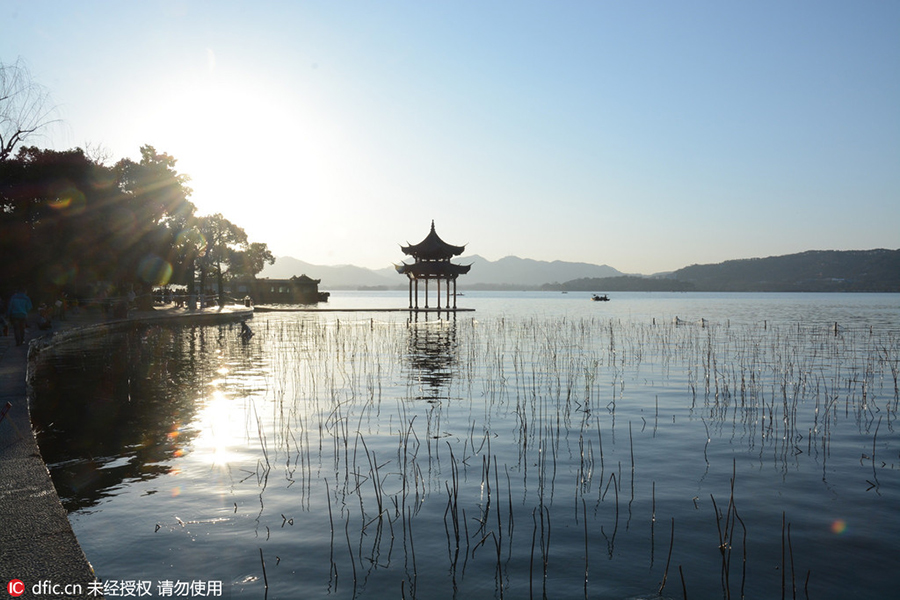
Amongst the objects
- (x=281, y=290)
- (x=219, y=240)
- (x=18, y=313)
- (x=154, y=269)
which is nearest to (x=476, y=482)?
(x=18, y=313)

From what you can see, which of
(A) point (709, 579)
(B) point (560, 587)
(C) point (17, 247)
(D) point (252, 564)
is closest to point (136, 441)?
(D) point (252, 564)

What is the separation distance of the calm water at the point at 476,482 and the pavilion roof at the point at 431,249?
38.3 meters

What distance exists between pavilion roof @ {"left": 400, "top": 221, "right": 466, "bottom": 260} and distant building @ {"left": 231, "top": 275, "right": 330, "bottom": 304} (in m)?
34.0

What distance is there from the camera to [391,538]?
6.23 m

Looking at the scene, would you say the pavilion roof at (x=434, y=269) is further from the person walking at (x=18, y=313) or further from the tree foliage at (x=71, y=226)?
the person walking at (x=18, y=313)

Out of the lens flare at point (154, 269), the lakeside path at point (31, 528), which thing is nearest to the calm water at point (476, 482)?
the lakeside path at point (31, 528)

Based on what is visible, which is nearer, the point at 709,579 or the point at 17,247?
the point at 709,579

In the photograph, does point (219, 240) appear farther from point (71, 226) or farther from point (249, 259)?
point (71, 226)

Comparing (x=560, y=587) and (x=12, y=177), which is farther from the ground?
(x=12, y=177)

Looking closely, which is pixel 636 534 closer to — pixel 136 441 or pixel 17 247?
pixel 136 441

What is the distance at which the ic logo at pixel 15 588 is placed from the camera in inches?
149

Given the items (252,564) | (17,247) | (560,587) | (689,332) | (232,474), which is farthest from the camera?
(689,332)

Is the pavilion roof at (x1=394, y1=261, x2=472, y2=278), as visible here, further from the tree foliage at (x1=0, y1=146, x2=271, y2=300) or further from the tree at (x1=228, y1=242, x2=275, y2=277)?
the tree at (x1=228, y1=242, x2=275, y2=277)

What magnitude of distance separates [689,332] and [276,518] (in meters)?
30.5
